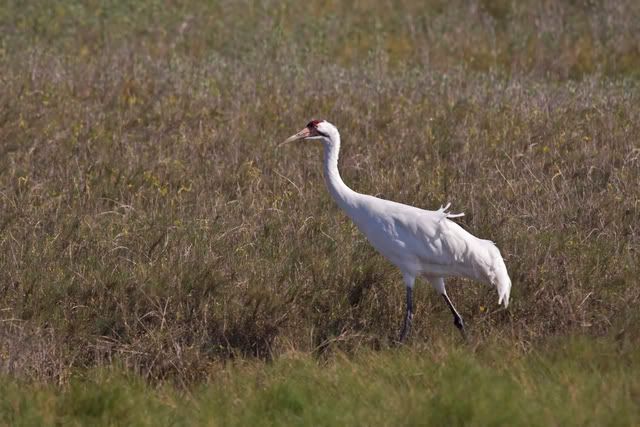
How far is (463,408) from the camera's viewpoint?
4930 mm

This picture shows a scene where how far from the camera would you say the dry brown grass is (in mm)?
6535

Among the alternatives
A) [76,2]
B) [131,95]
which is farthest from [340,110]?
[76,2]

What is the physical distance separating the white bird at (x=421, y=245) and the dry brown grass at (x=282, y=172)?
0.98 feet

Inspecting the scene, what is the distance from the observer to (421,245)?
6.56 meters

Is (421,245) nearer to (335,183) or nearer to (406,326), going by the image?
(406,326)

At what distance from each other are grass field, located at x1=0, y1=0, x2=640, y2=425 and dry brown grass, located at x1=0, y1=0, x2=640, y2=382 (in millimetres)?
25

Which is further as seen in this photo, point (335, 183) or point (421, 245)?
point (335, 183)

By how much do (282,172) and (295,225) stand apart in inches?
53.4

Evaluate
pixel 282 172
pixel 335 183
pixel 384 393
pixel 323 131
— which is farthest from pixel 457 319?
pixel 282 172

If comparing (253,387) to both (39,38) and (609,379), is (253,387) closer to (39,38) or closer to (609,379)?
(609,379)

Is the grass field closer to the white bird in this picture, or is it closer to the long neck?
the white bird

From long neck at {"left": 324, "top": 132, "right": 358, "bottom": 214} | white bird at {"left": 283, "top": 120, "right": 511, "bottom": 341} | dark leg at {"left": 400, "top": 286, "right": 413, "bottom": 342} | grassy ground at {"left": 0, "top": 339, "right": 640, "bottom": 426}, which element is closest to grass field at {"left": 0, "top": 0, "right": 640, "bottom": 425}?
grassy ground at {"left": 0, "top": 339, "right": 640, "bottom": 426}

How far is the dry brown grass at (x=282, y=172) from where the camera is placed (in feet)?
21.4

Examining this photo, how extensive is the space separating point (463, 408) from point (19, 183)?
4410 mm
